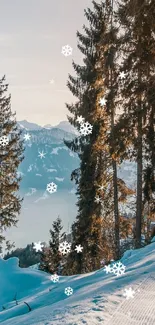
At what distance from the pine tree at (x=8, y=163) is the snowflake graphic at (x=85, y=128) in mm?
4334

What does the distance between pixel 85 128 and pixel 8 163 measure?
513 centimetres

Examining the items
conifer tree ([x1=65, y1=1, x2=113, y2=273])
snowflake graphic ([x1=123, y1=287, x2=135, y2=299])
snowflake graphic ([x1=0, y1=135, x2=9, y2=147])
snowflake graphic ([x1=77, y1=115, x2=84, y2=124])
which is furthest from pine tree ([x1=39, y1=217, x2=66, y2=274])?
snowflake graphic ([x1=123, y1=287, x2=135, y2=299])

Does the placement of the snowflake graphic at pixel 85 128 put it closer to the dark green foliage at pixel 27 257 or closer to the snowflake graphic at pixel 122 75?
the snowflake graphic at pixel 122 75

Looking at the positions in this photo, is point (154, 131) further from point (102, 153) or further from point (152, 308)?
point (152, 308)

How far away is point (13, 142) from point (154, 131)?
9.97m

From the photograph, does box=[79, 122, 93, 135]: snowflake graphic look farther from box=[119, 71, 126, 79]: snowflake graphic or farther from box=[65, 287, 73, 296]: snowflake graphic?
box=[65, 287, 73, 296]: snowflake graphic

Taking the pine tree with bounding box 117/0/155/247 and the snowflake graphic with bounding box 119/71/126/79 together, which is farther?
the snowflake graphic with bounding box 119/71/126/79

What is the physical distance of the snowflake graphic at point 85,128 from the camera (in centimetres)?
1620

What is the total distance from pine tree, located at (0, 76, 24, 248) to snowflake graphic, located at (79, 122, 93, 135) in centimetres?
433

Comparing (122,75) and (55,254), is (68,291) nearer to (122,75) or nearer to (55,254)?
(122,75)

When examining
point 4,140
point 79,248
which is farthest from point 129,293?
point 4,140

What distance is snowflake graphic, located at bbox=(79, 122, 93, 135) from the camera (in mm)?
16203

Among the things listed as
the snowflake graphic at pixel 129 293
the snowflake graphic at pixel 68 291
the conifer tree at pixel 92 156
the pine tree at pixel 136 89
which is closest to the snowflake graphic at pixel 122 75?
the pine tree at pixel 136 89

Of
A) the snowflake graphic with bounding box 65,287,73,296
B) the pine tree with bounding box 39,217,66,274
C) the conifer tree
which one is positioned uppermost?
the conifer tree
